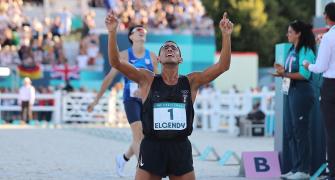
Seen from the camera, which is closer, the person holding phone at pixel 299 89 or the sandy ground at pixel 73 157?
the person holding phone at pixel 299 89

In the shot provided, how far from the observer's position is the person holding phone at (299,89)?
33.3ft

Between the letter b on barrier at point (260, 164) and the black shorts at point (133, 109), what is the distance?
158 centimetres

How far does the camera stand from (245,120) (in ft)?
77.4

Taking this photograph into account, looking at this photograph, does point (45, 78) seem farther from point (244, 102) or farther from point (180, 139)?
point (180, 139)

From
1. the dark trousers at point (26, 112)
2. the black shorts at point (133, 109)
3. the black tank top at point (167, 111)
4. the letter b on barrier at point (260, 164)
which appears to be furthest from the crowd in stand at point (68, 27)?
the black tank top at point (167, 111)

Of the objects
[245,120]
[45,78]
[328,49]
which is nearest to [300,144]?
[328,49]

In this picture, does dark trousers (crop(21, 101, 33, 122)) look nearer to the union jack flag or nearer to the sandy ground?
the union jack flag

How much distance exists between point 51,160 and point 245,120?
34.0ft

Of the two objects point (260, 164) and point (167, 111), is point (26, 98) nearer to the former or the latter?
point (260, 164)

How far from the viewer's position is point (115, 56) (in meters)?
6.84

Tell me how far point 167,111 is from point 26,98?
23.4 m

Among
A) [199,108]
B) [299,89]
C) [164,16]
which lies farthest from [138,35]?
[164,16]

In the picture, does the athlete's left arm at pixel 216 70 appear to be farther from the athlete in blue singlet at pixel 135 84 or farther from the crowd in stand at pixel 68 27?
the crowd in stand at pixel 68 27

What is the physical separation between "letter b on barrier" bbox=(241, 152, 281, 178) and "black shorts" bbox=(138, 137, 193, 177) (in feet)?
14.1
